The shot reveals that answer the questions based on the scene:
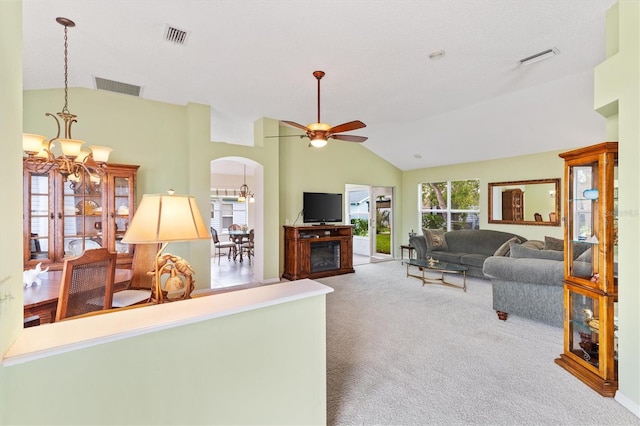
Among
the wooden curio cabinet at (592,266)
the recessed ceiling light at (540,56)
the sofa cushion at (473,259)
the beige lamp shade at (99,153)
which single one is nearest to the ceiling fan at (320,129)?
the beige lamp shade at (99,153)

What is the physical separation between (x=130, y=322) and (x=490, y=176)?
7223 millimetres

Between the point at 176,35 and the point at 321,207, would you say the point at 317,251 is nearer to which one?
the point at 321,207

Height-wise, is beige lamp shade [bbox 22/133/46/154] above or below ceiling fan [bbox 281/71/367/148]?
below

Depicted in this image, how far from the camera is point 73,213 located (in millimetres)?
3949

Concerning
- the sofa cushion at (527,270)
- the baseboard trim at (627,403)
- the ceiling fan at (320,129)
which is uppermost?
the ceiling fan at (320,129)

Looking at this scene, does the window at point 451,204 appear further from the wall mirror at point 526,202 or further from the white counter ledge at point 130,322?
the white counter ledge at point 130,322

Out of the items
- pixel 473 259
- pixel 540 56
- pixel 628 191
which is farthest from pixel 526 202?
pixel 628 191

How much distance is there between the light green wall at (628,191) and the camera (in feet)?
6.31

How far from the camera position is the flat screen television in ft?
20.5

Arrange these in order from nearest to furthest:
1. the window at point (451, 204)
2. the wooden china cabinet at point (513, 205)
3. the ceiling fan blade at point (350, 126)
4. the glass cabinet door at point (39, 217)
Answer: the ceiling fan blade at point (350, 126)
the glass cabinet door at point (39, 217)
the wooden china cabinet at point (513, 205)
the window at point (451, 204)

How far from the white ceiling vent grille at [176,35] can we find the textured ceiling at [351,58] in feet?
0.13

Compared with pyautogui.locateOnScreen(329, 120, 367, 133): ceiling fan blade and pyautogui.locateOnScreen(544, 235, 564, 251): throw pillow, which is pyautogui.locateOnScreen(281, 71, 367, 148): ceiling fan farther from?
pyautogui.locateOnScreen(544, 235, 564, 251): throw pillow

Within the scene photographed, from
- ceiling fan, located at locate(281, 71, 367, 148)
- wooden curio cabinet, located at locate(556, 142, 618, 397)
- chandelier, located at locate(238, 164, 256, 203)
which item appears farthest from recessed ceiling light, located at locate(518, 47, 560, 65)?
chandelier, located at locate(238, 164, 256, 203)

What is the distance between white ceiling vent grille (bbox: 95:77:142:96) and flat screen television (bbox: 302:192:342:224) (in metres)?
3.38
